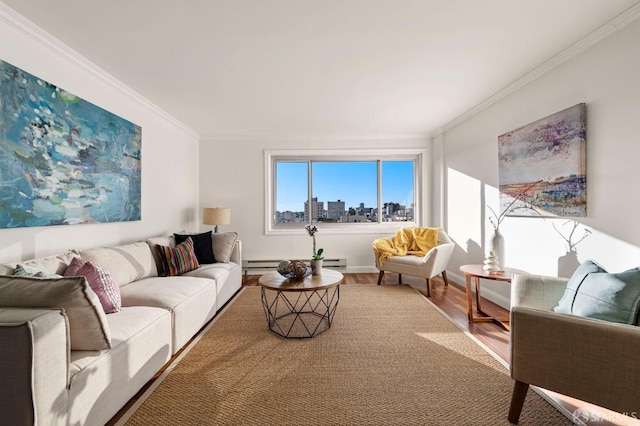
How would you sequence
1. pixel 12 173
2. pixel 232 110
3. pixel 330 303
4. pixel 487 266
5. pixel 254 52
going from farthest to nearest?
pixel 232 110 → pixel 330 303 → pixel 487 266 → pixel 254 52 → pixel 12 173

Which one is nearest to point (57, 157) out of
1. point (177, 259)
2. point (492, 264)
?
point (177, 259)

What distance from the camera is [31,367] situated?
44.4 inches

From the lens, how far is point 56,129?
2.32m

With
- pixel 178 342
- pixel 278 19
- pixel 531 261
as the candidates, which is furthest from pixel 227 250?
pixel 531 261

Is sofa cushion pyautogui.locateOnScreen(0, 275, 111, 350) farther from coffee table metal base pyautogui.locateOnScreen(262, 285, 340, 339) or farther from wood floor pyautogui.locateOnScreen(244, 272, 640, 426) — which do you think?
wood floor pyautogui.locateOnScreen(244, 272, 640, 426)

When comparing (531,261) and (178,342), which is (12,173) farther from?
(531,261)

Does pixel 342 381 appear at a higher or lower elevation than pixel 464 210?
lower

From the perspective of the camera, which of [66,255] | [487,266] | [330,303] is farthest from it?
[330,303]

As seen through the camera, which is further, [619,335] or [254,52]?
[254,52]

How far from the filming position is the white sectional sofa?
112 centimetres

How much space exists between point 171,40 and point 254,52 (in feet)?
2.11

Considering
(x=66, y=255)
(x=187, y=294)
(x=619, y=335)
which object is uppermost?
(x=66, y=255)

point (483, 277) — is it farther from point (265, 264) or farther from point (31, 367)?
point (265, 264)

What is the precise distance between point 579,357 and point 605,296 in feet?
1.58
